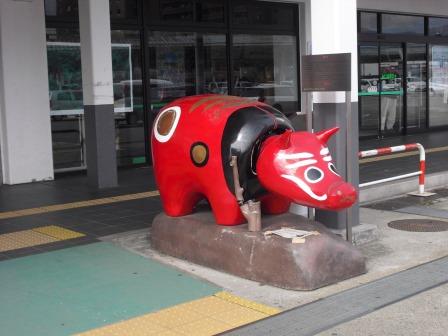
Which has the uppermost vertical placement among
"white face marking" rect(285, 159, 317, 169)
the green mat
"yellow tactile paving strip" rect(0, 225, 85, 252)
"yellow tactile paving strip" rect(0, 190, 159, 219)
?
"white face marking" rect(285, 159, 317, 169)

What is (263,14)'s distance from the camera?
14688 millimetres

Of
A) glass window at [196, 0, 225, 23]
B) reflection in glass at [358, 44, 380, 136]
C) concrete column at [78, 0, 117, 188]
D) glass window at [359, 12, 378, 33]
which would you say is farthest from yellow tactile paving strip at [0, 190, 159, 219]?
glass window at [359, 12, 378, 33]

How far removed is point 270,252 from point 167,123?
70.5 inches

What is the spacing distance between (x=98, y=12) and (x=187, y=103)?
447 centimetres

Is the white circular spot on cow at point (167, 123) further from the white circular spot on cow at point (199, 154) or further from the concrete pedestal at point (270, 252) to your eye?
the concrete pedestal at point (270, 252)

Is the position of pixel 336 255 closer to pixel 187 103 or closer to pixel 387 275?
pixel 387 275

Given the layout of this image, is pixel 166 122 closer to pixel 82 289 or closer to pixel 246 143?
pixel 246 143

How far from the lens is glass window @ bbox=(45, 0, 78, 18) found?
11312 millimetres

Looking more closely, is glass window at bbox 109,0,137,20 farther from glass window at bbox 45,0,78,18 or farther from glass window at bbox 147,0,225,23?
glass window at bbox 45,0,78,18

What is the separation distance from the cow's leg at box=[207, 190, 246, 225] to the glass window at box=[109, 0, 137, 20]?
23.2 feet

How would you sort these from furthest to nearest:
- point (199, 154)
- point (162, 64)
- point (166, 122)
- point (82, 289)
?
point (162, 64) < point (166, 122) < point (199, 154) < point (82, 289)

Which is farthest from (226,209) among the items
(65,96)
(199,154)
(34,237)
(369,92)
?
(369,92)

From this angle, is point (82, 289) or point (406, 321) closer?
point (406, 321)

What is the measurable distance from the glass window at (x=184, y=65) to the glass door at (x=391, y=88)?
5223mm
